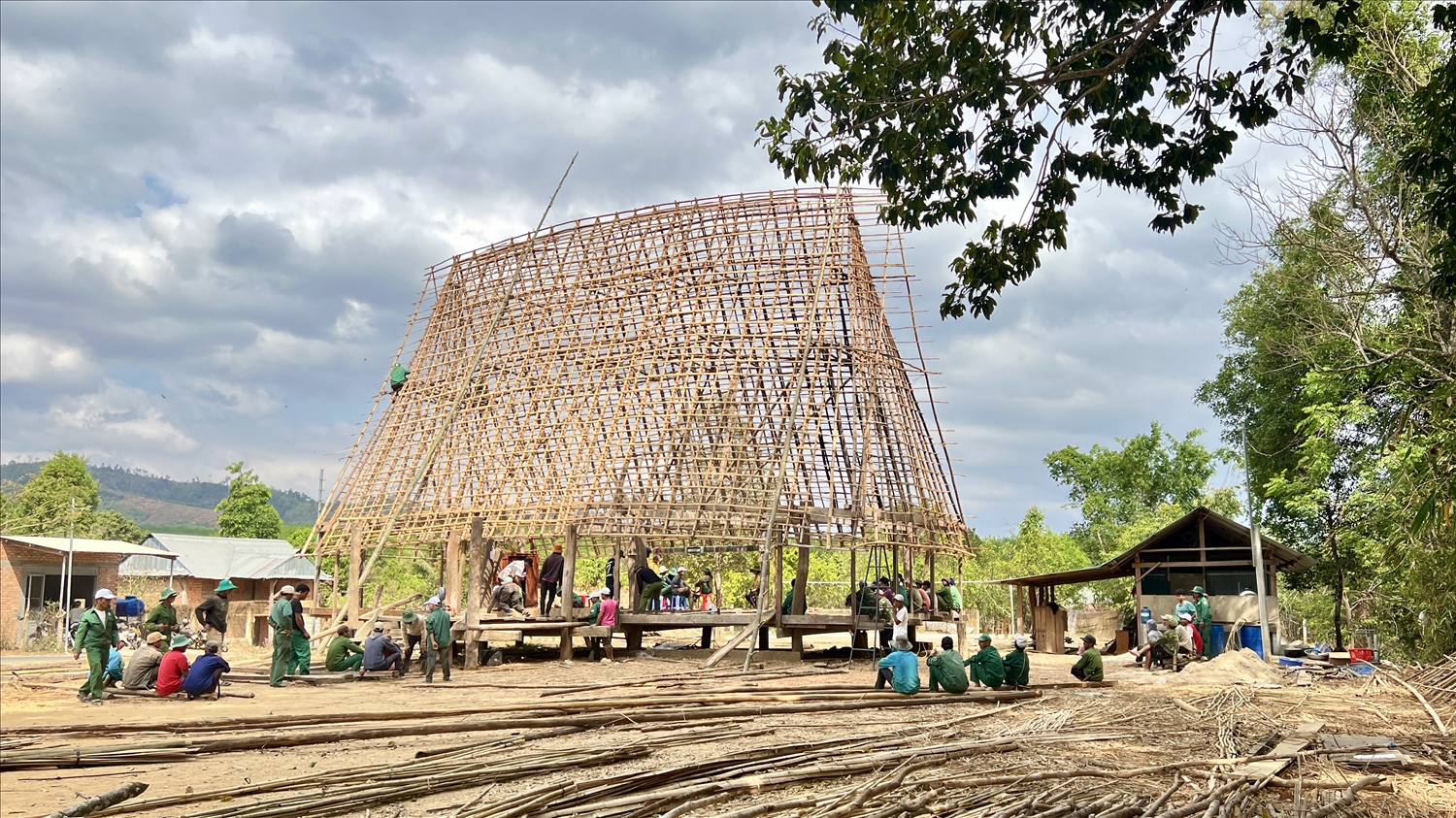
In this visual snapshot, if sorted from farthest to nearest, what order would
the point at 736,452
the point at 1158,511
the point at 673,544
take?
1. the point at 1158,511
2. the point at 673,544
3. the point at 736,452

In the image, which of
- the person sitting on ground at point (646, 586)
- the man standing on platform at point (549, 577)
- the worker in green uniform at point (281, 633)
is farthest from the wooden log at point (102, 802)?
the man standing on platform at point (549, 577)

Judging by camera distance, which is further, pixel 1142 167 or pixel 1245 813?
pixel 1142 167

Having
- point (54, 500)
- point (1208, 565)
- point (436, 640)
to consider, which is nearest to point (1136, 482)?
point (1208, 565)

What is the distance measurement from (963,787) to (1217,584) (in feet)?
51.0

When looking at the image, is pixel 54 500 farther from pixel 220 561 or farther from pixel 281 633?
pixel 281 633

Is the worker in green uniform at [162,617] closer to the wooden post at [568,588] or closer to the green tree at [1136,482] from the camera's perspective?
the wooden post at [568,588]

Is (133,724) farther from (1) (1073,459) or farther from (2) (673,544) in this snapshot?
(1) (1073,459)

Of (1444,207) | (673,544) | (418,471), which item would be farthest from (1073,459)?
(1444,207)

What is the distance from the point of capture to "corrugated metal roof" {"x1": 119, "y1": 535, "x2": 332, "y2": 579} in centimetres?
3616

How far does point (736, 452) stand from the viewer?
20.5 m

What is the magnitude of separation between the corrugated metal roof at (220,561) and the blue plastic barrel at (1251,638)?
27685 millimetres

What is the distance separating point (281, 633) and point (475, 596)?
3.38 meters

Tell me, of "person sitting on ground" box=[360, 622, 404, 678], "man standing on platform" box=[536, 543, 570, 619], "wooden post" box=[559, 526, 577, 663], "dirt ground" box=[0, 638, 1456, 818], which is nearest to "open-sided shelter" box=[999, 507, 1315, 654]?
"dirt ground" box=[0, 638, 1456, 818]

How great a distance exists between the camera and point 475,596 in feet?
60.7
